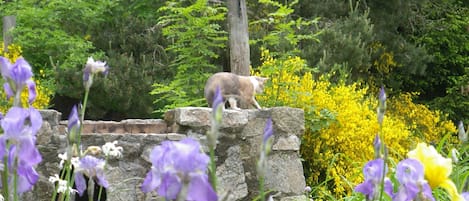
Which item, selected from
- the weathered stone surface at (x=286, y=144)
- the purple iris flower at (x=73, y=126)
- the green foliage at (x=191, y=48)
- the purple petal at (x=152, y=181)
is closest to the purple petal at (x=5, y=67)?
the purple iris flower at (x=73, y=126)

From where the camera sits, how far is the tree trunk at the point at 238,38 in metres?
8.34

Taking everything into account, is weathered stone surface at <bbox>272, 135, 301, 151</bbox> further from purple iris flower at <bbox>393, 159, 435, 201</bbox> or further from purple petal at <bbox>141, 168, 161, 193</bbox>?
purple petal at <bbox>141, 168, 161, 193</bbox>

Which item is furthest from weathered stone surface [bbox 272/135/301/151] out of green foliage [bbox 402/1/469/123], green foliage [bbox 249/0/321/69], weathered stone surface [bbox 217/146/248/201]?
green foliage [bbox 402/1/469/123]

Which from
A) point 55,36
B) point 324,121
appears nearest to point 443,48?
point 324,121

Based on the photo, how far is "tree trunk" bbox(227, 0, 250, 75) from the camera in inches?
328

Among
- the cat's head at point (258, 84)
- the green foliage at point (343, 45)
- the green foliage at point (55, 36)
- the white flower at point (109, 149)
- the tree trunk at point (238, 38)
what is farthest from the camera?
the green foliage at point (55, 36)

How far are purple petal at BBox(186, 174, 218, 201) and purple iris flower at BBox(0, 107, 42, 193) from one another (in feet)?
0.90

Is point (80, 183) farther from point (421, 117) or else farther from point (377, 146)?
point (421, 117)

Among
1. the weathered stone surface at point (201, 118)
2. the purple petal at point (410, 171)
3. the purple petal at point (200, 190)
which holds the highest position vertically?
the purple petal at point (200, 190)

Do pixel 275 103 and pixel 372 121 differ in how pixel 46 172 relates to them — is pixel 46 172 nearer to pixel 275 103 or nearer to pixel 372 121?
pixel 275 103

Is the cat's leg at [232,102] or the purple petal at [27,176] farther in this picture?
the cat's leg at [232,102]

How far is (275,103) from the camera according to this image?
304 inches

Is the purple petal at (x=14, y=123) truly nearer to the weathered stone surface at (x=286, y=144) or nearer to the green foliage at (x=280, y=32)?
the weathered stone surface at (x=286, y=144)

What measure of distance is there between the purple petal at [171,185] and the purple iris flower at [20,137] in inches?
9.4
